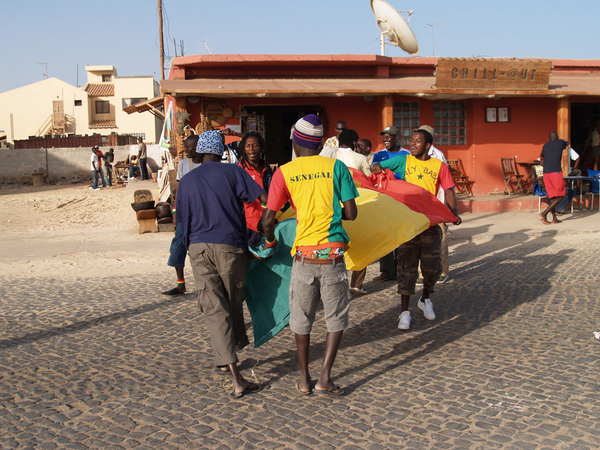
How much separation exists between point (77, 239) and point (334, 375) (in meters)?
9.17

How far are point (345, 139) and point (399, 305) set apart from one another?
1.98 metres

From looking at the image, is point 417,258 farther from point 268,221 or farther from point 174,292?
point 174,292

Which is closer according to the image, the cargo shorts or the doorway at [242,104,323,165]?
the cargo shorts

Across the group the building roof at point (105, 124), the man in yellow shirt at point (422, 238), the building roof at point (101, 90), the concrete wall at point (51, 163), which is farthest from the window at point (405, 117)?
the building roof at point (101, 90)

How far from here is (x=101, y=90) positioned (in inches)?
1916

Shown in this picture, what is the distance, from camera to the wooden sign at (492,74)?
1309cm

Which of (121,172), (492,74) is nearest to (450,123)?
(492,74)

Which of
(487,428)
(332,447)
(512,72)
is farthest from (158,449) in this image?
(512,72)

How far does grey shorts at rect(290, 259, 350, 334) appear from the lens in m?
3.72

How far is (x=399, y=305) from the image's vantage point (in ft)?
20.0

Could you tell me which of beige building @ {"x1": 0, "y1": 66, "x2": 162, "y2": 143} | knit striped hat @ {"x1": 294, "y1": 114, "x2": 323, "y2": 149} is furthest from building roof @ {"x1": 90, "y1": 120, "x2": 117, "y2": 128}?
knit striped hat @ {"x1": 294, "y1": 114, "x2": 323, "y2": 149}

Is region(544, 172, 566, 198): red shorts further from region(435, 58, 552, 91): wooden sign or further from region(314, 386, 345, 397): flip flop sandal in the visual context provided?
region(314, 386, 345, 397): flip flop sandal

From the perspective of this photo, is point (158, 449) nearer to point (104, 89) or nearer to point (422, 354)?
point (422, 354)

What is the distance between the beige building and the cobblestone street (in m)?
42.8
